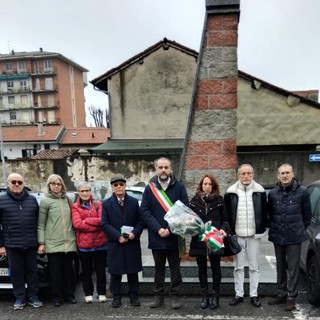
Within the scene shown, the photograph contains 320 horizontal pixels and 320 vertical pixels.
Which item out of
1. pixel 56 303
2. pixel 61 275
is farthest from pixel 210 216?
pixel 56 303

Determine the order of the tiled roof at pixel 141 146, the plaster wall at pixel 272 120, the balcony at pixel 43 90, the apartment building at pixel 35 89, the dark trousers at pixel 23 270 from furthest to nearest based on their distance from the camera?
the apartment building at pixel 35 89 → the balcony at pixel 43 90 → the tiled roof at pixel 141 146 → the plaster wall at pixel 272 120 → the dark trousers at pixel 23 270

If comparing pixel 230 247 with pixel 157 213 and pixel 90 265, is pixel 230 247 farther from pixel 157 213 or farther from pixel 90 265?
pixel 90 265

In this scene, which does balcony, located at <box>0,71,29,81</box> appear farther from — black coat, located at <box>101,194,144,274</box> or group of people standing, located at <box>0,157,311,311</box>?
black coat, located at <box>101,194,144,274</box>

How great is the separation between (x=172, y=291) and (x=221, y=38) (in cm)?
401

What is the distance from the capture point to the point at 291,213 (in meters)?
4.28

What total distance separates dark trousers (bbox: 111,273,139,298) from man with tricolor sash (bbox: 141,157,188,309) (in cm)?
34

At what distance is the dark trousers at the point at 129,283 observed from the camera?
4637mm

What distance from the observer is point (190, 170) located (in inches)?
221

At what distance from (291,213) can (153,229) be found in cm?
182

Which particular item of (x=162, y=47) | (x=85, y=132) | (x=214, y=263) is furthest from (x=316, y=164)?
(x=85, y=132)

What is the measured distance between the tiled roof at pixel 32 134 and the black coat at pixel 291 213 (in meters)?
39.3

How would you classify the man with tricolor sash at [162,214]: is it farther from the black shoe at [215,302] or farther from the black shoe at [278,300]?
the black shoe at [278,300]

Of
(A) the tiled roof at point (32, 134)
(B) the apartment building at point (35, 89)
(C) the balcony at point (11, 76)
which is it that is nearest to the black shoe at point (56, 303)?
(A) the tiled roof at point (32, 134)

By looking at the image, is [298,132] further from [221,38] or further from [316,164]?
[221,38]
